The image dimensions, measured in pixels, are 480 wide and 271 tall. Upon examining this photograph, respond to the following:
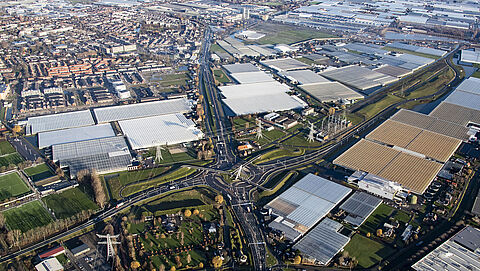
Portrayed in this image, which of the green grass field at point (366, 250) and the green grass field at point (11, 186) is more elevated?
the green grass field at point (366, 250)

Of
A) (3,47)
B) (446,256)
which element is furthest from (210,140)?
(3,47)

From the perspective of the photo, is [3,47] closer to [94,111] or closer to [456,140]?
[94,111]

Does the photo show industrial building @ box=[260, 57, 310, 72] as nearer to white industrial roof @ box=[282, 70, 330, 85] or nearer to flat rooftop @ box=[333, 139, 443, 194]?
white industrial roof @ box=[282, 70, 330, 85]

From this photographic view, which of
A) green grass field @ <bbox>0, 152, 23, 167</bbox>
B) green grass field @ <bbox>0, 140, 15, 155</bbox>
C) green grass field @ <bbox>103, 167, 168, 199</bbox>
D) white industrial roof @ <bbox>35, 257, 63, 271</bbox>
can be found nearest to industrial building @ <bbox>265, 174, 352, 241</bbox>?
green grass field @ <bbox>103, 167, 168, 199</bbox>

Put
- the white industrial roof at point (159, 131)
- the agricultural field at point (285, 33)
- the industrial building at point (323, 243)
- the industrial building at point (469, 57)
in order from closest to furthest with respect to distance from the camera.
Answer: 1. the industrial building at point (323, 243)
2. the white industrial roof at point (159, 131)
3. the industrial building at point (469, 57)
4. the agricultural field at point (285, 33)

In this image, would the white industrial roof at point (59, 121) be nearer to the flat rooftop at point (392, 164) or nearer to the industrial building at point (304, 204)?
the industrial building at point (304, 204)

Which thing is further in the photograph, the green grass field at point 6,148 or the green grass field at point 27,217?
the green grass field at point 6,148

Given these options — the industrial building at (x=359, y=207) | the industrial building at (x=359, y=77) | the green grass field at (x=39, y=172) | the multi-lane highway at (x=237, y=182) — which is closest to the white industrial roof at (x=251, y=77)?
the multi-lane highway at (x=237, y=182)

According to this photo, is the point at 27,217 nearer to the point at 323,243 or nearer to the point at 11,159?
the point at 11,159
